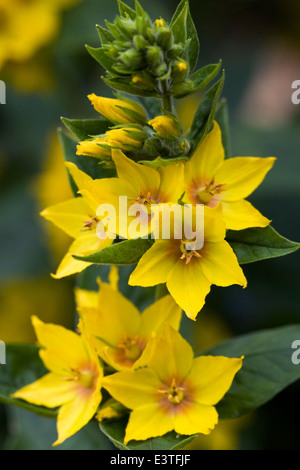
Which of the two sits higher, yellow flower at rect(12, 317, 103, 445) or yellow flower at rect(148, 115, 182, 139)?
yellow flower at rect(148, 115, 182, 139)

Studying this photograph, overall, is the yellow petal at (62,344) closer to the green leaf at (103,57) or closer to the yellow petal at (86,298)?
the yellow petal at (86,298)

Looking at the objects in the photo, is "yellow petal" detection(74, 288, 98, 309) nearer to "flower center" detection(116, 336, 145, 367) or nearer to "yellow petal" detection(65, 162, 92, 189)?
"flower center" detection(116, 336, 145, 367)

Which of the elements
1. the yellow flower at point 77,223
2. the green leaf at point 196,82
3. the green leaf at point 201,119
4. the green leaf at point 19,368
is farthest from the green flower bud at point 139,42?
the green leaf at point 19,368

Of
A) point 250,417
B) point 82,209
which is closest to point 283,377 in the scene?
point 82,209

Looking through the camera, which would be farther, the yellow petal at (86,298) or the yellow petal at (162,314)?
the yellow petal at (86,298)

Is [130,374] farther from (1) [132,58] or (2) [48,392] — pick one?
(1) [132,58]

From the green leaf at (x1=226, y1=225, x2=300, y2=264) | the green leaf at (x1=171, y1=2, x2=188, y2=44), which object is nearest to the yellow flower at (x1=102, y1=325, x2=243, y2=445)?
the green leaf at (x1=226, y1=225, x2=300, y2=264)

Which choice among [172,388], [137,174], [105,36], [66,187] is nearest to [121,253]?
[137,174]
